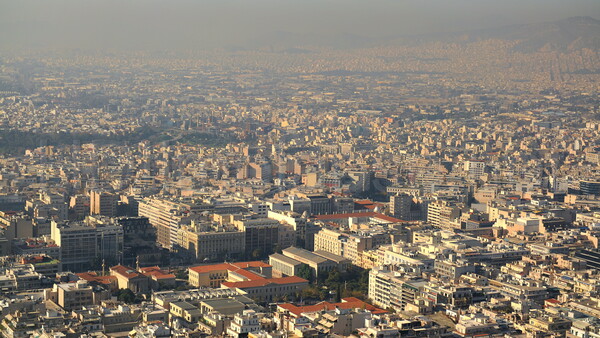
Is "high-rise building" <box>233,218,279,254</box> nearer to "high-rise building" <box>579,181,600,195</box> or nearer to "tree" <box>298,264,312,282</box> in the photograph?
"tree" <box>298,264,312,282</box>

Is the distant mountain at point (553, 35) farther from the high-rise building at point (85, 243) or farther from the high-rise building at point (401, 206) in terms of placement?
the high-rise building at point (85, 243)

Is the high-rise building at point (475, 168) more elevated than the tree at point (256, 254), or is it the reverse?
the high-rise building at point (475, 168)

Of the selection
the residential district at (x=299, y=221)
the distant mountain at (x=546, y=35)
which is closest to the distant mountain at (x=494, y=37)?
the distant mountain at (x=546, y=35)

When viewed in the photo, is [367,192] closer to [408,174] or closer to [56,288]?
[408,174]

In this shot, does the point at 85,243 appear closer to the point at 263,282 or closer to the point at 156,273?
the point at 156,273

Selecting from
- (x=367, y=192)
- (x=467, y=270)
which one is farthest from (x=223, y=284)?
(x=367, y=192)

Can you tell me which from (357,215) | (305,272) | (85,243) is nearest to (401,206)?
(357,215)
